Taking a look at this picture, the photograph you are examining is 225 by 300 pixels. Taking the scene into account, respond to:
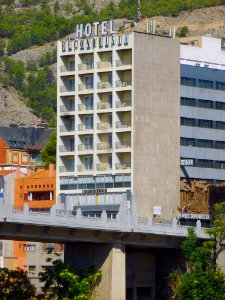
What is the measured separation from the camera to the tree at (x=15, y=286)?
149m

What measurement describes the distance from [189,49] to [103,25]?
1006 cm

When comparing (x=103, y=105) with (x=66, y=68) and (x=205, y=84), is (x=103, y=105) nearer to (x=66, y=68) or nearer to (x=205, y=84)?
(x=66, y=68)

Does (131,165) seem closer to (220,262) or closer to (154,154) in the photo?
(154,154)

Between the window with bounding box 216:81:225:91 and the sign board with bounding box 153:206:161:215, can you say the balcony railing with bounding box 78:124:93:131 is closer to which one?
the sign board with bounding box 153:206:161:215

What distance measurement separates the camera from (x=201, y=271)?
153m

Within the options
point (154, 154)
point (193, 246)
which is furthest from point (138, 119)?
point (193, 246)

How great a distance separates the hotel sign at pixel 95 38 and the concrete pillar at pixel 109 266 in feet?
92.7

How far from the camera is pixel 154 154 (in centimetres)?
16800

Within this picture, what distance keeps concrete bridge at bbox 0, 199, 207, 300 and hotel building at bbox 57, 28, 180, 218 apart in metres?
5.97

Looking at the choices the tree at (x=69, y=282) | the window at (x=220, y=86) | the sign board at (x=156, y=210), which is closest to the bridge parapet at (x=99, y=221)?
the sign board at (x=156, y=210)

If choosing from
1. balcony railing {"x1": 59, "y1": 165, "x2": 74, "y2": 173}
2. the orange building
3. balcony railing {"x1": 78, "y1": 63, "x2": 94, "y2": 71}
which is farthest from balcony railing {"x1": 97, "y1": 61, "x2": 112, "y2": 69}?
the orange building

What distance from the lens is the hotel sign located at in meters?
171

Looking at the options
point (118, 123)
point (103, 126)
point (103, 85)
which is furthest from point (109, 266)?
point (103, 85)

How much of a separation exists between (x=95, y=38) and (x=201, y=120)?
1455 centimetres
